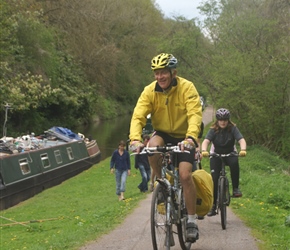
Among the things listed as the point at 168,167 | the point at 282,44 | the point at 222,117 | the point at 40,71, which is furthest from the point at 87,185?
the point at 40,71

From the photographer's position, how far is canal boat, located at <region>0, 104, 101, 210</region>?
59.8ft

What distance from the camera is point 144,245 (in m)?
6.77

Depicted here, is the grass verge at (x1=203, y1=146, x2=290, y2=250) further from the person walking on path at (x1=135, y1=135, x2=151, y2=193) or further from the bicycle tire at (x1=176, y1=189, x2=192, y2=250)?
the person walking on path at (x1=135, y1=135, x2=151, y2=193)

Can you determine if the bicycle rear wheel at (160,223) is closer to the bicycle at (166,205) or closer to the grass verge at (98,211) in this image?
the bicycle at (166,205)

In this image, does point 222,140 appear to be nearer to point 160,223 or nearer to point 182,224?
point 182,224

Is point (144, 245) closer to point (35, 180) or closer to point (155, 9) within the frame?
point (35, 180)

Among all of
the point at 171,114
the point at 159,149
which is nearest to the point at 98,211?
the point at 171,114

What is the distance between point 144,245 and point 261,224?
214cm

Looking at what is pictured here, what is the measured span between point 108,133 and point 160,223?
37.7 m

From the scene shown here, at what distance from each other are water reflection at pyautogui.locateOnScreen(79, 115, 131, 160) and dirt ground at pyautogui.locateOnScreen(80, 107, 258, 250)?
23.4m

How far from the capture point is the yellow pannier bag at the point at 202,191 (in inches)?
243

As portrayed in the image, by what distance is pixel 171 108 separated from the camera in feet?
19.4

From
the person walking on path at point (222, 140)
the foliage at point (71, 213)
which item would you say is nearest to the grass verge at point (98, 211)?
the foliage at point (71, 213)

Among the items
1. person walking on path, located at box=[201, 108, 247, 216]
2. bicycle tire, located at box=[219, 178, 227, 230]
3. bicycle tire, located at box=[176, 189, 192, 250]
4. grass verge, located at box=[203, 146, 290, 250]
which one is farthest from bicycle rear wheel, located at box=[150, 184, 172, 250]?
person walking on path, located at box=[201, 108, 247, 216]
